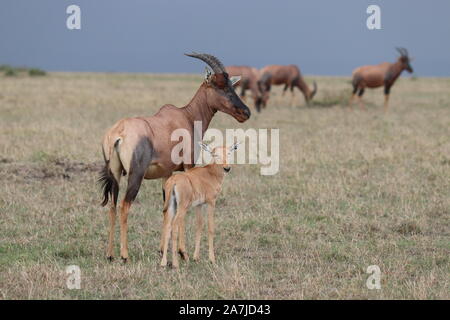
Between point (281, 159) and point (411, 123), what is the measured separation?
7517 millimetres

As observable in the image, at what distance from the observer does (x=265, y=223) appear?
24.7ft

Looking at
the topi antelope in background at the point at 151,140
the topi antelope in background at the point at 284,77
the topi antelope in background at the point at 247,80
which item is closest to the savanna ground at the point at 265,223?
the topi antelope in background at the point at 151,140

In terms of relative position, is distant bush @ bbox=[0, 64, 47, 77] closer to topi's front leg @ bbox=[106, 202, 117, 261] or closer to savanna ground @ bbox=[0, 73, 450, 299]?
savanna ground @ bbox=[0, 73, 450, 299]

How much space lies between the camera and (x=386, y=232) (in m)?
7.35

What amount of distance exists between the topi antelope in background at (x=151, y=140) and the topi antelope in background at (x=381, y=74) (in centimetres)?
1655

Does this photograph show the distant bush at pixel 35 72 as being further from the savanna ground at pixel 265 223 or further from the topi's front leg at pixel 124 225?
the topi's front leg at pixel 124 225

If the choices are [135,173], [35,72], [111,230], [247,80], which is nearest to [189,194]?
[135,173]

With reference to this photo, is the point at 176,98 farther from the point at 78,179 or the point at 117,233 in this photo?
the point at 117,233

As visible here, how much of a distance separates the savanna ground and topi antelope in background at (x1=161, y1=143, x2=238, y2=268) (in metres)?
0.25

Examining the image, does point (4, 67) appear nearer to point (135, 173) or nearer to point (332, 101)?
point (332, 101)

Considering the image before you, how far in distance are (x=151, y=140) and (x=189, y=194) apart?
25.3 inches

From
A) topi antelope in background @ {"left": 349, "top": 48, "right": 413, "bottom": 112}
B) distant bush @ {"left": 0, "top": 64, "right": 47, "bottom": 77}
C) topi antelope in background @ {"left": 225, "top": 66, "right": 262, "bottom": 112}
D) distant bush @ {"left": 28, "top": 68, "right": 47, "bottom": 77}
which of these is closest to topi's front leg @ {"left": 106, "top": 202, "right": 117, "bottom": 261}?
topi antelope in background @ {"left": 225, "top": 66, "right": 262, "bottom": 112}

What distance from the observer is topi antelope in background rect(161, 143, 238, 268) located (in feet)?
19.0

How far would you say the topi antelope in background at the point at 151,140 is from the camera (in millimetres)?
5863
